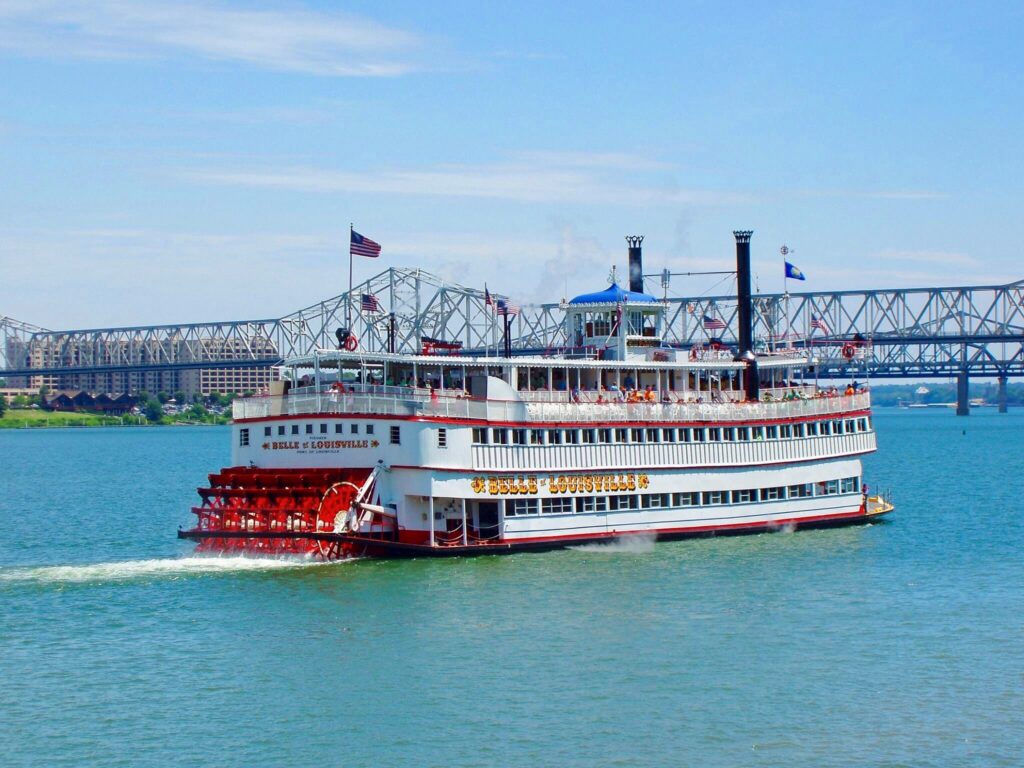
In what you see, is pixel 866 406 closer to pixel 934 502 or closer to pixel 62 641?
pixel 934 502

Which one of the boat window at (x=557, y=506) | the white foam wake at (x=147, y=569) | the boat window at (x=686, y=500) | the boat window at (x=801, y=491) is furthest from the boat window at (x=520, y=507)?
the boat window at (x=801, y=491)

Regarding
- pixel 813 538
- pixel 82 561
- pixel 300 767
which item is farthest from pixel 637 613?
pixel 82 561

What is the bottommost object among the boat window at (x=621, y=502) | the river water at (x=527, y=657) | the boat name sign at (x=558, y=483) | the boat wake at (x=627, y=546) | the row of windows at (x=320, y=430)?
the river water at (x=527, y=657)

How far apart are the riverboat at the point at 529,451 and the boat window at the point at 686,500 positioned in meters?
0.05

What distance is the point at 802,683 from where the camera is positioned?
28625mm

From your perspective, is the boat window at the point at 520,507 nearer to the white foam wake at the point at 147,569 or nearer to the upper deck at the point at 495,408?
the upper deck at the point at 495,408

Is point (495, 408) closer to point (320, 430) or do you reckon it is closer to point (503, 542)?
point (503, 542)

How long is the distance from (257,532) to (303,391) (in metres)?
4.76

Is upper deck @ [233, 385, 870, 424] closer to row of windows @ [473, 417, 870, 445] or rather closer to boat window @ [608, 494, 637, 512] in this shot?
row of windows @ [473, 417, 870, 445]

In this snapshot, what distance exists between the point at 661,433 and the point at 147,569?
52.3 feet

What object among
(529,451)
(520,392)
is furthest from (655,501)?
(520,392)

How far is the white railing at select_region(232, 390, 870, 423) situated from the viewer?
41.2m

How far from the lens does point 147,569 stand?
133 ft

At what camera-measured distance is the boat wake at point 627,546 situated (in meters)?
44.0
